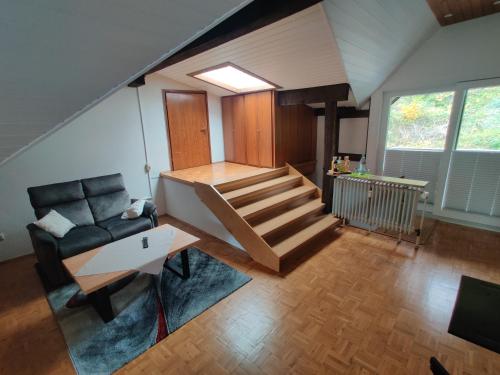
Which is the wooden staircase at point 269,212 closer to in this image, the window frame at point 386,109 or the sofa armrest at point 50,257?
the window frame at point 386,109

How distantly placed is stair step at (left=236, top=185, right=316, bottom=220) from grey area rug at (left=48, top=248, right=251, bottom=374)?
27.9 inches

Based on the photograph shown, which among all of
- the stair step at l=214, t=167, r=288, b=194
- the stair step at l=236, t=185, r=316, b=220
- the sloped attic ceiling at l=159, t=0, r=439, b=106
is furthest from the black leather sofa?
the sloped attic ceiling at l=159, t=0, r=439, b=106

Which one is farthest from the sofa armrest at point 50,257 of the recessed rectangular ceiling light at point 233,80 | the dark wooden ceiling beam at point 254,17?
the recessed rectangular ceiling light at point 233,80

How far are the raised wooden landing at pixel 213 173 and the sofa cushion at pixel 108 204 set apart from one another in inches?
32.6

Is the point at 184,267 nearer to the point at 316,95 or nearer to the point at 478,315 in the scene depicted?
the point at 478,315

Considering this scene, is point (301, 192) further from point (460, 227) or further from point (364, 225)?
point (460, 227)

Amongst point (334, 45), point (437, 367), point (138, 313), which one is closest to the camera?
point (437, 367)

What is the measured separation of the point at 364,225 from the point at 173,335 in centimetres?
309

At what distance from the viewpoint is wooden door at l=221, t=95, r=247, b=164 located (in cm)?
455

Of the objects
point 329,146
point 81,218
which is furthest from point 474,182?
point 81,218

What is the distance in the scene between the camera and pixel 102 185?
11.4 feet

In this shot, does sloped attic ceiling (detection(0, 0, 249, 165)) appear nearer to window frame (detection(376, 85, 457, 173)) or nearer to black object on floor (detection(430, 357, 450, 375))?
black object on floor (detection(430, 357, 450, 375))

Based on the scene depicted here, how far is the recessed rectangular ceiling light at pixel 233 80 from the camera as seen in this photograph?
374 cm

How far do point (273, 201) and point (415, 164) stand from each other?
7.98ft
